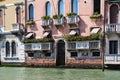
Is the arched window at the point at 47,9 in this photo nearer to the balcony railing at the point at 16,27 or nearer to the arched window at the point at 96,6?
the balcony railing at the point at 16,27

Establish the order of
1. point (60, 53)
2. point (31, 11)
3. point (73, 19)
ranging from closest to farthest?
point (73, 19)
point (60, 53)
point (31, 11)

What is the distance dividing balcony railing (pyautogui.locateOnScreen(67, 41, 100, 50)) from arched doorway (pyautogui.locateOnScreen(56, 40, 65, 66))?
1.17 m

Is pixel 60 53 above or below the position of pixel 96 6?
below

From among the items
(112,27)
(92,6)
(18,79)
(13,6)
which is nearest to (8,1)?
(13,6)

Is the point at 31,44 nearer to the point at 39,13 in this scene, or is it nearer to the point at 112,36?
the point at 39,13

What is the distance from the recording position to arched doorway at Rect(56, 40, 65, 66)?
29.8 metres

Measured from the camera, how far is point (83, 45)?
27625 millimetres

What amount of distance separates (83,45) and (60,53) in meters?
2.93

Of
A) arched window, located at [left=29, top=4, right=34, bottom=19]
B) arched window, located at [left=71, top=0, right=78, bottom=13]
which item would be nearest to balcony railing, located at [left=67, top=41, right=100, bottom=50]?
arched window, located at [left=71, top=0, right=78, bottom=13]

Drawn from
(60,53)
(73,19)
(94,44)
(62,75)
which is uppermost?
(73,19)

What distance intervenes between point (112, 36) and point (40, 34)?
22.7ft

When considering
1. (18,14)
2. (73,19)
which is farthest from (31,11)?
(73,19)

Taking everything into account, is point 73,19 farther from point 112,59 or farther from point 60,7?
point 112,59

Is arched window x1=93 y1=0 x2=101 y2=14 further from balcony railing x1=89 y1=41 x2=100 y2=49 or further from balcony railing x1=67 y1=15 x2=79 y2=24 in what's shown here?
balcony railing x1=89 y1=41 x2=100 y2=49
